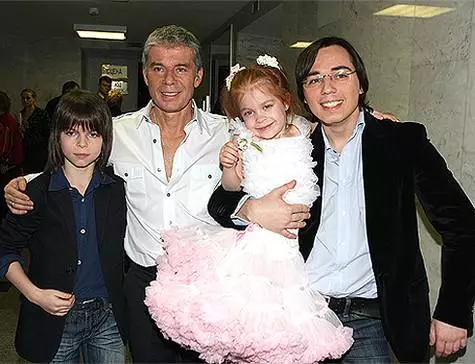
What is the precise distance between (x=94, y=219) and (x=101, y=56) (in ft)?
39.6

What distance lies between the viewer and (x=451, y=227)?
197 cm

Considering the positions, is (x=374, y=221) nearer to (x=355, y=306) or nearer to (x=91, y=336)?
(x=355, y=306)

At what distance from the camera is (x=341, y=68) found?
2.05 meters

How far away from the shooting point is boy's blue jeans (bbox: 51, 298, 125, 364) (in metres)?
2.20

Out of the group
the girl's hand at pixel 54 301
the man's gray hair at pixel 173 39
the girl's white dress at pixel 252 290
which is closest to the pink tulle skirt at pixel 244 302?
the girl's white dress at pixel 252 290

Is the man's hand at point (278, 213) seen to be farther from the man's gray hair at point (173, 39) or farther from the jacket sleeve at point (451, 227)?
the man's gray hair at point (173, 39)

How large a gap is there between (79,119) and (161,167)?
410 millimetres

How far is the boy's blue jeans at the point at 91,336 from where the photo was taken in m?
2.20

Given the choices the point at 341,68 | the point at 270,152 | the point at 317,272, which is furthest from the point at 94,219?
the point at 341,68

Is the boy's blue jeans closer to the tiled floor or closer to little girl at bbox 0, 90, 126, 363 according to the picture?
little girl at bbox 0, 90, 126, 363

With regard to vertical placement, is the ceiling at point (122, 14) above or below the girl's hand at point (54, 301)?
above

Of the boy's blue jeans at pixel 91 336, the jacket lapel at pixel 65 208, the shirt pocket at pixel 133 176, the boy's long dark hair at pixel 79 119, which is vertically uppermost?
the boy's long dark hair at pixel 79 119

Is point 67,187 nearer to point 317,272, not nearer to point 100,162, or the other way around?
point 100,162

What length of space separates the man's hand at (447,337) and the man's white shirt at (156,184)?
964 mm
